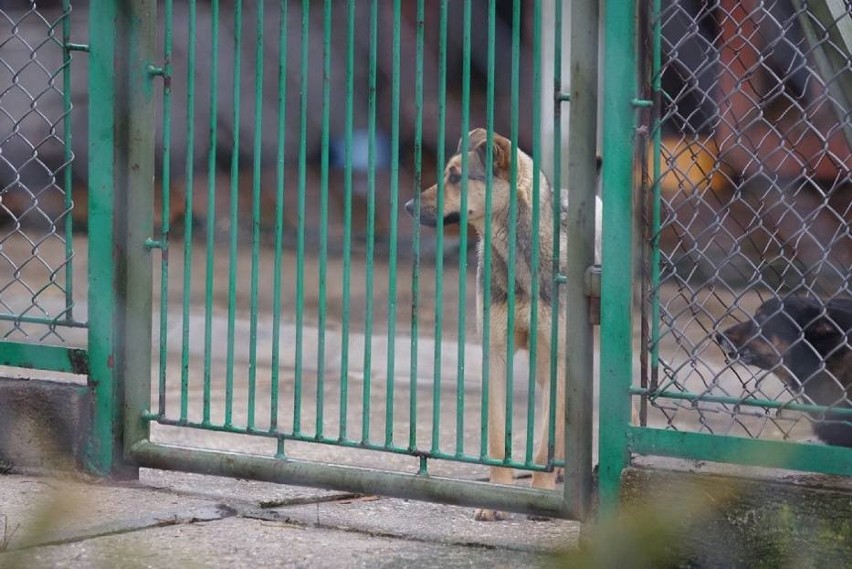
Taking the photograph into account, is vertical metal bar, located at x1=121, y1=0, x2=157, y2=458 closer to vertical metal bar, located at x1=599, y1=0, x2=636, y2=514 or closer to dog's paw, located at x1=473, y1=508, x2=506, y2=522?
dog's paw, located at x1=473, y1=508, x2=506, y2=522

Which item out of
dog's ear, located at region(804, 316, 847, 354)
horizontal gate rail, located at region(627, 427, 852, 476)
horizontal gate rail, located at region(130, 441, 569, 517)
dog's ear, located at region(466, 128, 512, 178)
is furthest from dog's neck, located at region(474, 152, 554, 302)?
horizontal gate rail, located at region(627, 427, 852, 476)

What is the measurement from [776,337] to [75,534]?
7.65ft

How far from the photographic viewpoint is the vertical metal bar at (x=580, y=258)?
3.09 metres

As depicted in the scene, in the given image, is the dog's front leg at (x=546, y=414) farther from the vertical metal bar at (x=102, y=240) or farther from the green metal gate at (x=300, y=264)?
the vertical metal bar at (x=102, y=240)

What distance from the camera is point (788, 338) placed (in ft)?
13.3

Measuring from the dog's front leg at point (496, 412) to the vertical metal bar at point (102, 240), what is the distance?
44.2 inches

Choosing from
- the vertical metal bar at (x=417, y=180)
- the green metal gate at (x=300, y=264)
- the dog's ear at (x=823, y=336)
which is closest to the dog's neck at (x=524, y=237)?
the green metal gate at (x=300, y=264)

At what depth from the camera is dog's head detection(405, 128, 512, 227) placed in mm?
4191

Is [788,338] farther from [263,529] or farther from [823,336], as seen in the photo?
[263,529]

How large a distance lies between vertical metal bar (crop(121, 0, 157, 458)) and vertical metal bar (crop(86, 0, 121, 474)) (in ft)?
0.12

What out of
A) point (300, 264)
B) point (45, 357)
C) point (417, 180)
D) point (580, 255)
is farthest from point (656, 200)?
point (45, 357)

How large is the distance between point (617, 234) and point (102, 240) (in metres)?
1.56

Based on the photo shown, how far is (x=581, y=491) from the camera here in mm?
3133

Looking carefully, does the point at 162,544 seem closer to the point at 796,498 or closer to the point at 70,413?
the point at 70,413
